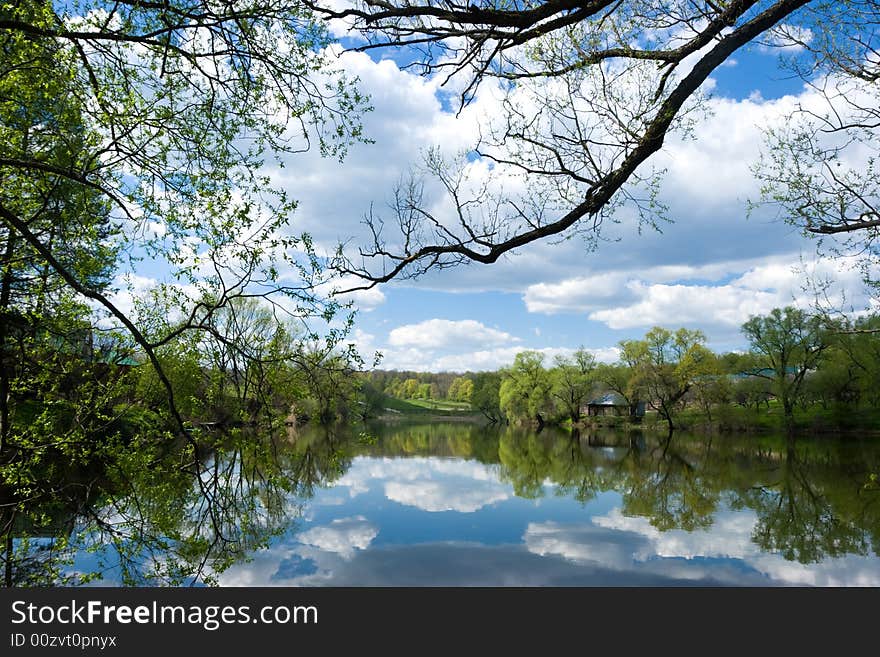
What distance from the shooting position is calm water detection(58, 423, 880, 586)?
1042 centimetres

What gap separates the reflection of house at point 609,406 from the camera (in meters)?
66.9

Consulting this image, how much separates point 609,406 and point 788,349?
1066 inches

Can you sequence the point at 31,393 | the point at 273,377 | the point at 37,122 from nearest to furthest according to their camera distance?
1. the point at 273,377
2. the point at 37,122
3. the point at 31,393

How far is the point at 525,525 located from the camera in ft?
50.3

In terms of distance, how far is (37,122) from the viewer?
21.1 feet

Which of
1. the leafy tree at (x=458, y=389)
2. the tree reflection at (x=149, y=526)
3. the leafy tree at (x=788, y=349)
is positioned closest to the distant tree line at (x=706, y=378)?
the leafy tree at (x=788, y=349)

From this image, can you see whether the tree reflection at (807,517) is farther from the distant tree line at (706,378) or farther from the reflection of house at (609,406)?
the reflection of house at (609,406)

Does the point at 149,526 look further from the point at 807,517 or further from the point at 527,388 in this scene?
the point at 527,388

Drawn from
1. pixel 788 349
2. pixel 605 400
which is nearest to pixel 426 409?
pixel 605 400

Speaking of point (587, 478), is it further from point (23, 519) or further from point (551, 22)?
point (551, 22)

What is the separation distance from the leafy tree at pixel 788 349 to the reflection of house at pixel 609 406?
2057 cm

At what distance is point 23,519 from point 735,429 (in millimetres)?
50422

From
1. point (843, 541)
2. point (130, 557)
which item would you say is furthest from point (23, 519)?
point (843, 541)

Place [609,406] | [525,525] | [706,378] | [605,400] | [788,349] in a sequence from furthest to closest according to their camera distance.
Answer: [605,400] < [609,406] < [706,378] < [788,349] < [525,525]
